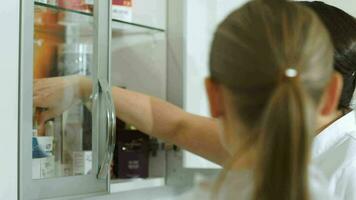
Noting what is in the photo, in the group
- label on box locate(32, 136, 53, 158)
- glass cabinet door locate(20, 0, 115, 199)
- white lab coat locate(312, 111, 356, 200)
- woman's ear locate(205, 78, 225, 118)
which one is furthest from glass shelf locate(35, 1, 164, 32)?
white lab coat locate(312, 111, 356, 200)

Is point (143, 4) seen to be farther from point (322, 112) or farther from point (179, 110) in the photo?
point (322, 112)

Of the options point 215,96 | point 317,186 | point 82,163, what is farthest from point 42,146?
point 317,186

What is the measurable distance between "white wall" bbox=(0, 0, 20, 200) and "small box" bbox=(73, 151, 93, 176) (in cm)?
18

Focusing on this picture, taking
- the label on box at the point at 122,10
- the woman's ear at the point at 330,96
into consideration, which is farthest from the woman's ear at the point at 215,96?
the label on box at the point at 122,10

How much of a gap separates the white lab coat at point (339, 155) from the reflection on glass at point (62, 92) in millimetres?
449

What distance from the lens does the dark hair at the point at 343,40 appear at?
1082mm

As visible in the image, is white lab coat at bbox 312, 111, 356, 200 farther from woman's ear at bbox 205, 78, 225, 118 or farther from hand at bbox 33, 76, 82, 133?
hand at bbox 33, 76, 82, 133

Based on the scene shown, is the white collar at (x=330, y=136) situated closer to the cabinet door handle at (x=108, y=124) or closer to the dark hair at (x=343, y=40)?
the dark hair at (x=343, y=40)

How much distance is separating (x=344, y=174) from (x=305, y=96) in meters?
0.39

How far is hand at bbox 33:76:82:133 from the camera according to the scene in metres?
1.02

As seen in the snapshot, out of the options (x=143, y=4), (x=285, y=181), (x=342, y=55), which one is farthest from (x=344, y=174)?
(x=143, y=4)

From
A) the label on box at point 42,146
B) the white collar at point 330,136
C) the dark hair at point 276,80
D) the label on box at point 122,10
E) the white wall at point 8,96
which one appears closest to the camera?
the dark hair at point 276,80

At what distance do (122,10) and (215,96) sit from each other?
2.16 feet

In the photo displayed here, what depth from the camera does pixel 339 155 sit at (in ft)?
3.50
